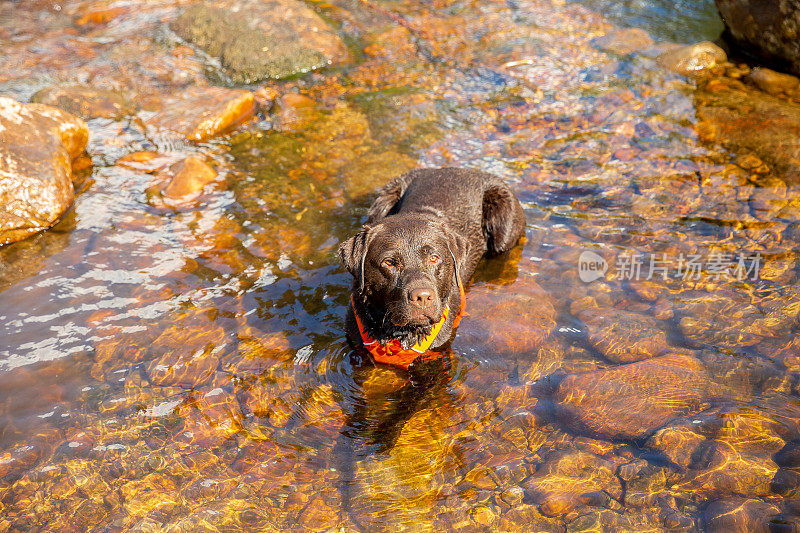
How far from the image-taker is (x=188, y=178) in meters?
7.34

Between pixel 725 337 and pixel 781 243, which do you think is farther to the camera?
pixel 781 243

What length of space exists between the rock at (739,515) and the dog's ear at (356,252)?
2.94m

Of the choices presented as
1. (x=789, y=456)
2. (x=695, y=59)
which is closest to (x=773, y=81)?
(x=695, y=59)

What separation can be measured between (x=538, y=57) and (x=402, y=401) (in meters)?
7.65

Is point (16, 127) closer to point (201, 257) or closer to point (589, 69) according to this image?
point (201, 257)

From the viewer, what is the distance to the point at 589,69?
32.5ft

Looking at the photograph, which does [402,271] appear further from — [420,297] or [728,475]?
[728,475]

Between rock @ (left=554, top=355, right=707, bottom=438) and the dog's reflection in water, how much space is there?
993 mm

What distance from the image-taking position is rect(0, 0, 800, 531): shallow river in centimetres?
393

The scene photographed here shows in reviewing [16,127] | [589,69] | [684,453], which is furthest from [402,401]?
[589,69]

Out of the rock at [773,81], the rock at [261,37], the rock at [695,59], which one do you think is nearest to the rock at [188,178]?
the rock at [261,37]

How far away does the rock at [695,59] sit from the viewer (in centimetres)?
976
